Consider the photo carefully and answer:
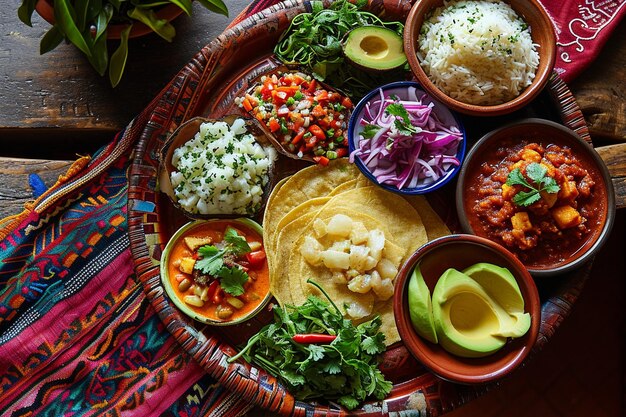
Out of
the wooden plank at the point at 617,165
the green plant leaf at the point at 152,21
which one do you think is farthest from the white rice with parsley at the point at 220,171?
the wooden plank at the point at 617,165

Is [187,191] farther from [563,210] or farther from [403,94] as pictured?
[563,210]

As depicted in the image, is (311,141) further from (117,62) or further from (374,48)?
(117,62)

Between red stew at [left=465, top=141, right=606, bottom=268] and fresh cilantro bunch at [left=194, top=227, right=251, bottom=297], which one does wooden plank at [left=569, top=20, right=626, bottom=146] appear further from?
fresh cilantro bunch at [left=194, top=227, right=251, bottom=297]

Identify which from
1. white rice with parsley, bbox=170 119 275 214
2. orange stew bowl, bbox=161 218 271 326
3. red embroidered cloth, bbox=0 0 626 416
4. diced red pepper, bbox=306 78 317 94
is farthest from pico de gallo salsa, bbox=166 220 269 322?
diced red pepper, bbox=306 78 317 94

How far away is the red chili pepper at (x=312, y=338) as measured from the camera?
2838 mm

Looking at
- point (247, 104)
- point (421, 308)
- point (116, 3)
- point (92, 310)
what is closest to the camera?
point (421, 308)

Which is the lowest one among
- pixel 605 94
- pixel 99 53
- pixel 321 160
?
pixel 321 160

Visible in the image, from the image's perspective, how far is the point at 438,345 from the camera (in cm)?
279

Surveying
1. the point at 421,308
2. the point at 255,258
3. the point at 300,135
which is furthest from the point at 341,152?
the point at 421,308

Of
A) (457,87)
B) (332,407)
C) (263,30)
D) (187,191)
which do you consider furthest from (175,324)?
(457,87)

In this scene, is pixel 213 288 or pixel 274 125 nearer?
pixel 213 288

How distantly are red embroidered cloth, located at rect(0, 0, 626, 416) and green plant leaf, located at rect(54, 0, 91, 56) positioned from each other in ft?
1.91

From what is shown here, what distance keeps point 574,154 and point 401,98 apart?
0.86 m

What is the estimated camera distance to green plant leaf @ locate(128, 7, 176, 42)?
2887mm
